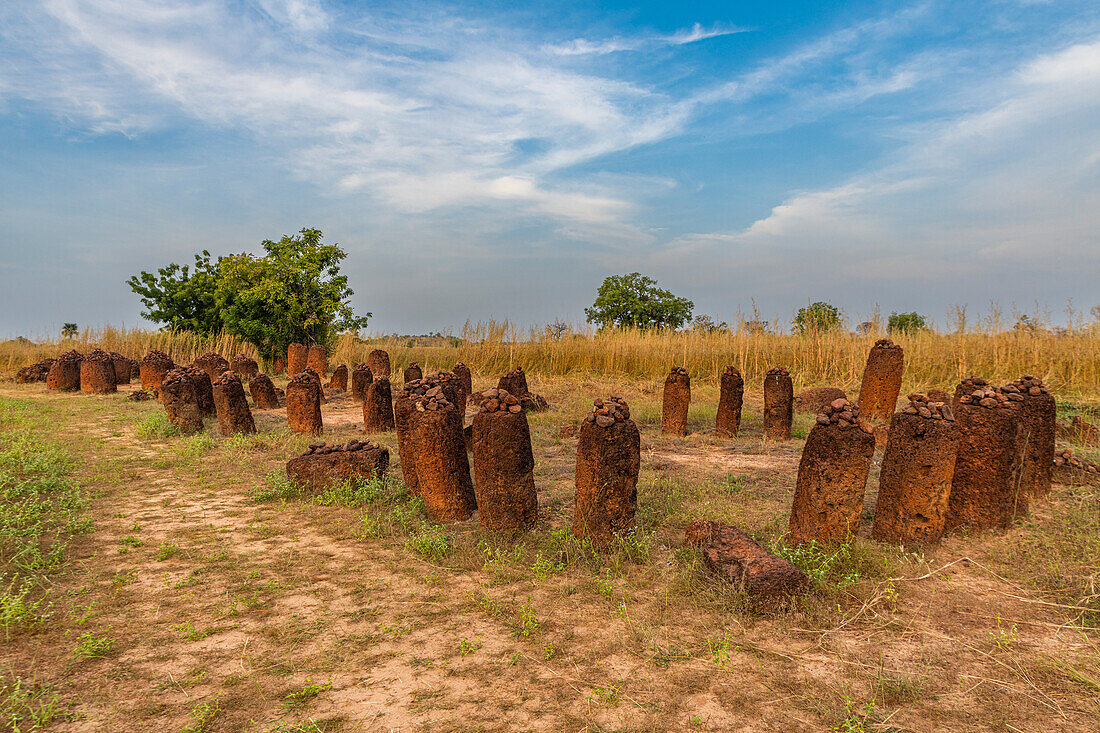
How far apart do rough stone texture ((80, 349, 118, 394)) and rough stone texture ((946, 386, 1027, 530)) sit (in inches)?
634

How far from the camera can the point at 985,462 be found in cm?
444

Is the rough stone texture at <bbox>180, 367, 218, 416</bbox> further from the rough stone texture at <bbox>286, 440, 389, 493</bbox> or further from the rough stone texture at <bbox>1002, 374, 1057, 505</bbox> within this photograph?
the rough stone texture at <bbox>1002, 374, 1057, 505</bbox>

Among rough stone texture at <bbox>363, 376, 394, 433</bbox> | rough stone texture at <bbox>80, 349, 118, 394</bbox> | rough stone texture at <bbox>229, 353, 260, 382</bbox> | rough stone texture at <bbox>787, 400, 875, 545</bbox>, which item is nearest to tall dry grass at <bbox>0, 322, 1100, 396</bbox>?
rough stone texture at <bbox>229, 353, 260, 382</bbox>

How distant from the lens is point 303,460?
589 cm

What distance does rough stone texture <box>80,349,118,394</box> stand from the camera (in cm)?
1380

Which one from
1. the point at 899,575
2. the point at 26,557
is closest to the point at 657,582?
the point at 899,575

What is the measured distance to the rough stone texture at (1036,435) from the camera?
196 inches

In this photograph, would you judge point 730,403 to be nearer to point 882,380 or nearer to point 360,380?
point 882,380

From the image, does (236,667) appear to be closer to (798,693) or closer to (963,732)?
(798,693)

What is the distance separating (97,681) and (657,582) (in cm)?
297

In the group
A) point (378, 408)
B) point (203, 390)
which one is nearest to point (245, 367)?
point (203, 390)

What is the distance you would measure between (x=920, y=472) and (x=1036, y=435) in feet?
6.22

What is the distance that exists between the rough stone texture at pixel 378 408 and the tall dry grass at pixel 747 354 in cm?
719

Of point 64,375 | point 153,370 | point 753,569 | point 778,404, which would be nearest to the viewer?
point 753,569
